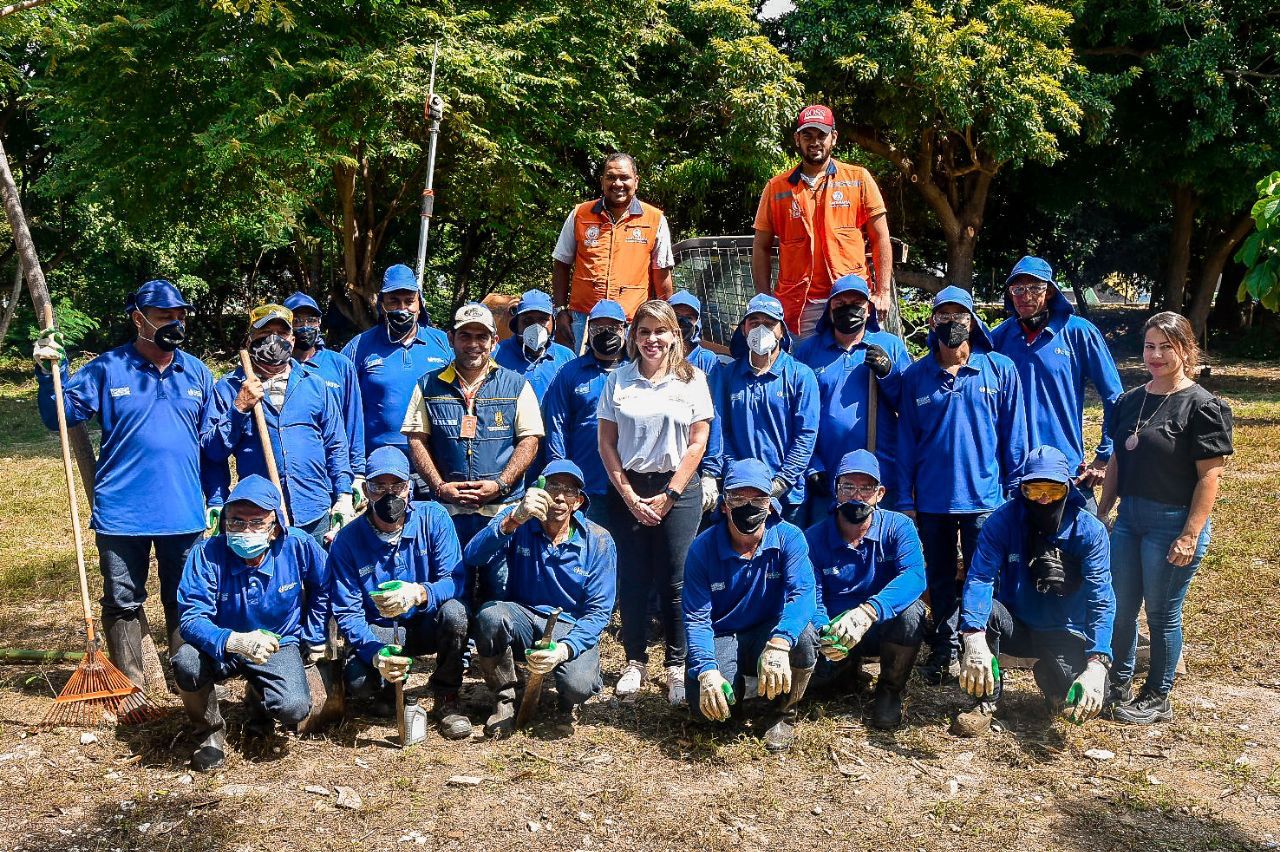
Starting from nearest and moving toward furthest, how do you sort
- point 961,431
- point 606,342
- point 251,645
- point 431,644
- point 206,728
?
1. point 251,645
2. point 206,728
3. point 431,644
4. point 961,431
5. point 606,342

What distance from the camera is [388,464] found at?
17.7 ft

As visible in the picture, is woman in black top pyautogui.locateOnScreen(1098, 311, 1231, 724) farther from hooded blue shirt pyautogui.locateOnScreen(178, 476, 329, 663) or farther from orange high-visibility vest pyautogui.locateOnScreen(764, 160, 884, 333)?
hooded blue shirt pyautogui.locateOnScreen(178, 476, 329, 663)

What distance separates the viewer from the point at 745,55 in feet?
49.2

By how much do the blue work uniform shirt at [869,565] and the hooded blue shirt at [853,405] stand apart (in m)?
0.56

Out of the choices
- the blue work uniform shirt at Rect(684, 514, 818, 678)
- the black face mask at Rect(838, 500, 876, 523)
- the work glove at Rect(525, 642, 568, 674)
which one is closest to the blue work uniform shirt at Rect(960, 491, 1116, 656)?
the black face mask at Rect(838, 500, 876, 523)

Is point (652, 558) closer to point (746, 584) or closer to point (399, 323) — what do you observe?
point (746, 584)

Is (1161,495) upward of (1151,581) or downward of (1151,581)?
upward

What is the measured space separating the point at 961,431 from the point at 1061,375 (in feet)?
2.48

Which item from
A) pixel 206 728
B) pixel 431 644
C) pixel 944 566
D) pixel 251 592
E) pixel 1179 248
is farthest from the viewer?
pixel 1179 248

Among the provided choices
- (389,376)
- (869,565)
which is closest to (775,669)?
(869,565)

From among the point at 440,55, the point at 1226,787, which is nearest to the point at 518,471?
the point at 1226,787

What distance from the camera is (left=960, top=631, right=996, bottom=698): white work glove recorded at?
5.10 m

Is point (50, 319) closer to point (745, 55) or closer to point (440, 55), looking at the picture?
point (440, 55)

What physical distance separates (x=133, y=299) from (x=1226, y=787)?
19.1 ft
